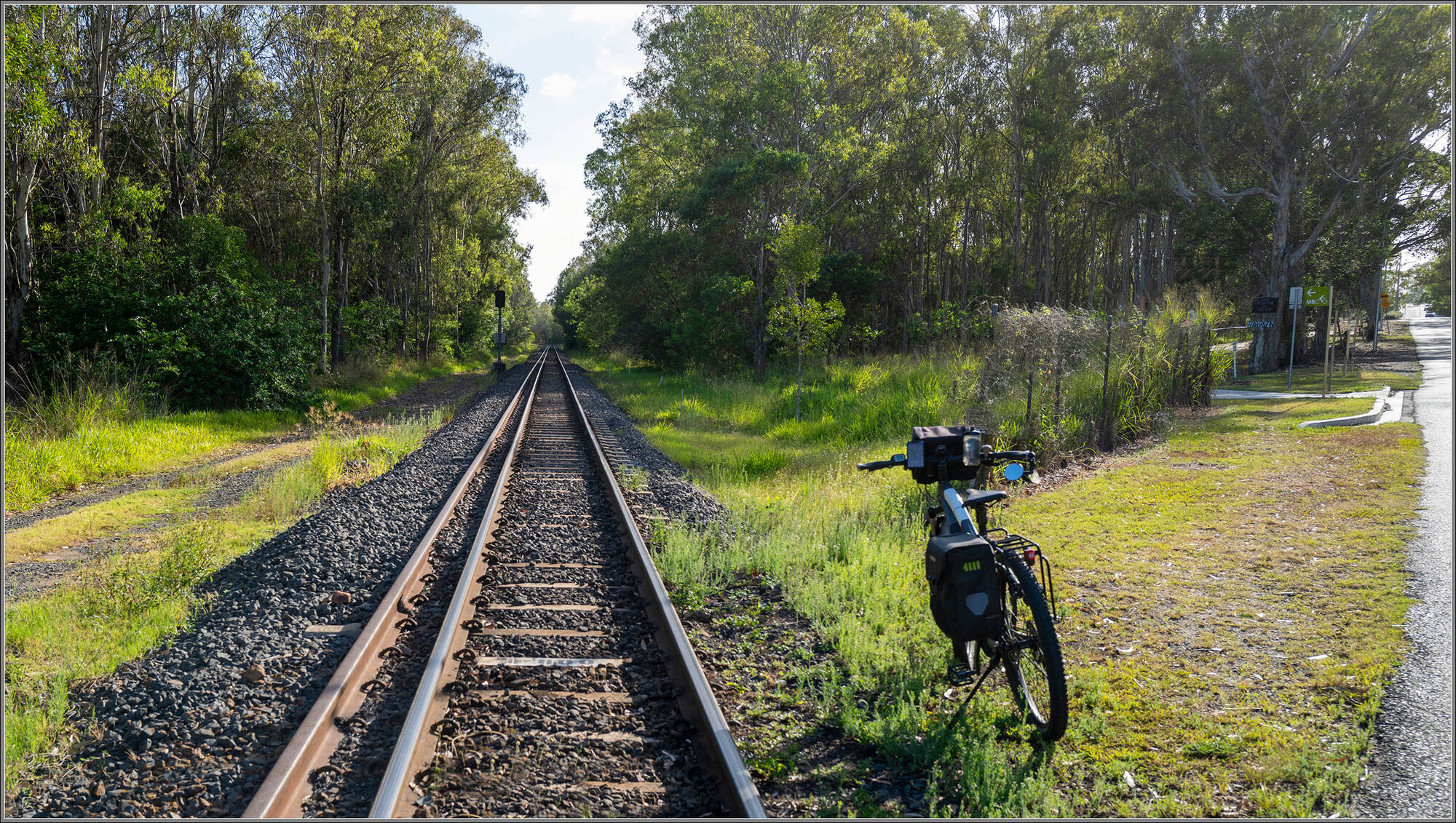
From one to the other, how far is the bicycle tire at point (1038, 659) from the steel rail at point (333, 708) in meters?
3.34

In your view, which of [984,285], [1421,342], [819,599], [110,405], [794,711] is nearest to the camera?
[794,711]

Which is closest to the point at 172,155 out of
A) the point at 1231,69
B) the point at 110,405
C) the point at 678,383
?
the point at 110,405

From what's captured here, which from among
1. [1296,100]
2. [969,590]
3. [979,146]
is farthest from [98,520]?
[979,146]

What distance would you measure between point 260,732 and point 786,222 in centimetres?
1676

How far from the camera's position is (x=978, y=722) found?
13.2ft

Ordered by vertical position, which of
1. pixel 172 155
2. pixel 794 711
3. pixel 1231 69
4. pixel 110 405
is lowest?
pixel 794 711

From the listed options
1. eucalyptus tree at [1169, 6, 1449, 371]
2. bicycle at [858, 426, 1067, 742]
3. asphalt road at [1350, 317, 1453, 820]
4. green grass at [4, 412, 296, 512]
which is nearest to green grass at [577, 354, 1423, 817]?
asphalt road at [1350, 317, 1453, 820]

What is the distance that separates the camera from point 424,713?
12.4 ft

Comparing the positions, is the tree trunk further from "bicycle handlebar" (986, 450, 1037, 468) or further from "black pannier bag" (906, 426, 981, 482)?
"bicycle handlebar" (986, 450, 1037, 468)

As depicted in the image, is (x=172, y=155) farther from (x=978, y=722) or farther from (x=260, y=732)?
(x=978, y=722)

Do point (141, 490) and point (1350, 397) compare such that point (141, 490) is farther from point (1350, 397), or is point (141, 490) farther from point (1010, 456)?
point (1350, 397)

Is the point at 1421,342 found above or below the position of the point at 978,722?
above

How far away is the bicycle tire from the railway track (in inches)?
60.6

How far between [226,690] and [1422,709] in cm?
637
